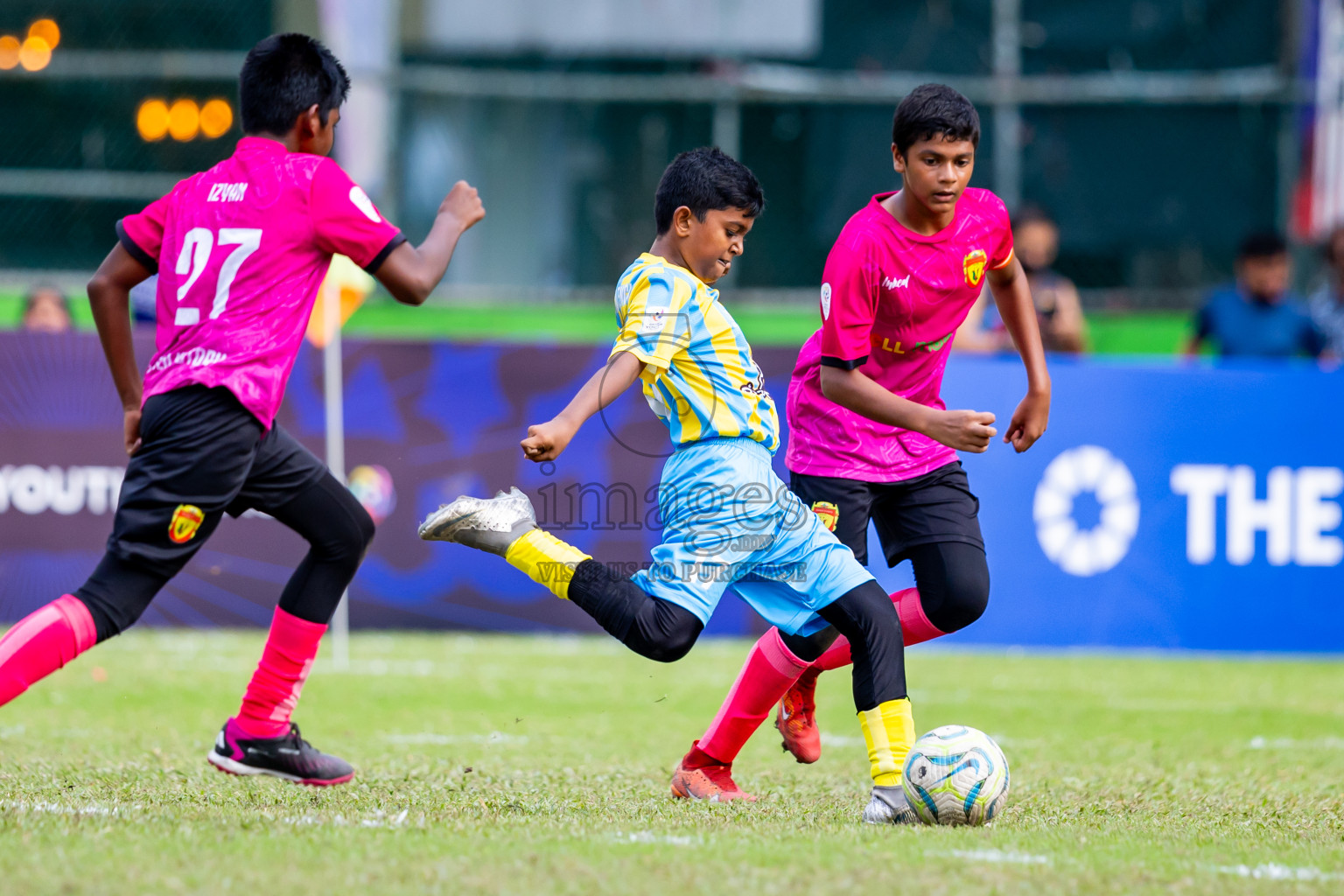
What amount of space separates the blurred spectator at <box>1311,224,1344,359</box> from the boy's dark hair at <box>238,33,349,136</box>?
7.01 m

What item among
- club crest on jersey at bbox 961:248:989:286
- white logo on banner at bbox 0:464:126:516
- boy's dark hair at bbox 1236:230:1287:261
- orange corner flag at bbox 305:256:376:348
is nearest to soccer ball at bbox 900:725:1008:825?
club crest on jersey at bbox 961:248:989:286

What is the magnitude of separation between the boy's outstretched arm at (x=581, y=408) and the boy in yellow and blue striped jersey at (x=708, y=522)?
0.05ft

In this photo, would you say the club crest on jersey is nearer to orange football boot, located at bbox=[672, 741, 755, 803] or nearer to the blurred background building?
orange football boot, located at bbox=[672, 741, 755, 803]

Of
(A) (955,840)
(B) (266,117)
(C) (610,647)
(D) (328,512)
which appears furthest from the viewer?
(C) (610,647)

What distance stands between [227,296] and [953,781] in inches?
88.3

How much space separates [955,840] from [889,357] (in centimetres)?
153

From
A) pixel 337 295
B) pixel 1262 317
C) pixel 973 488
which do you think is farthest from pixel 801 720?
pixel 1262 317

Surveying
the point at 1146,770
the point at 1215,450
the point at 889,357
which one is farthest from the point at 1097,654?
the point at 889,357

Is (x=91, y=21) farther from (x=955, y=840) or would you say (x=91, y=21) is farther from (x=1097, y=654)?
(x=955, y=840)

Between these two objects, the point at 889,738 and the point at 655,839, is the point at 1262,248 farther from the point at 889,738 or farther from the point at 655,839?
the point at 655,839

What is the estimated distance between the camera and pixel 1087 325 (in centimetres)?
1202

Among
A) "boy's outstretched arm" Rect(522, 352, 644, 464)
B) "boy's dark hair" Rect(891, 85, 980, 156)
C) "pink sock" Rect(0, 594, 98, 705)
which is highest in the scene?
"boy's dark hair" Rect(891, 85, 980, 156)

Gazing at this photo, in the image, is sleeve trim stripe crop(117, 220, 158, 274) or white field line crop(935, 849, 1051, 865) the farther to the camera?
sleeve trim stripe crop(117, 220, 158, 274)

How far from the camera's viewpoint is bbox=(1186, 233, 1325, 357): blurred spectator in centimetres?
893
